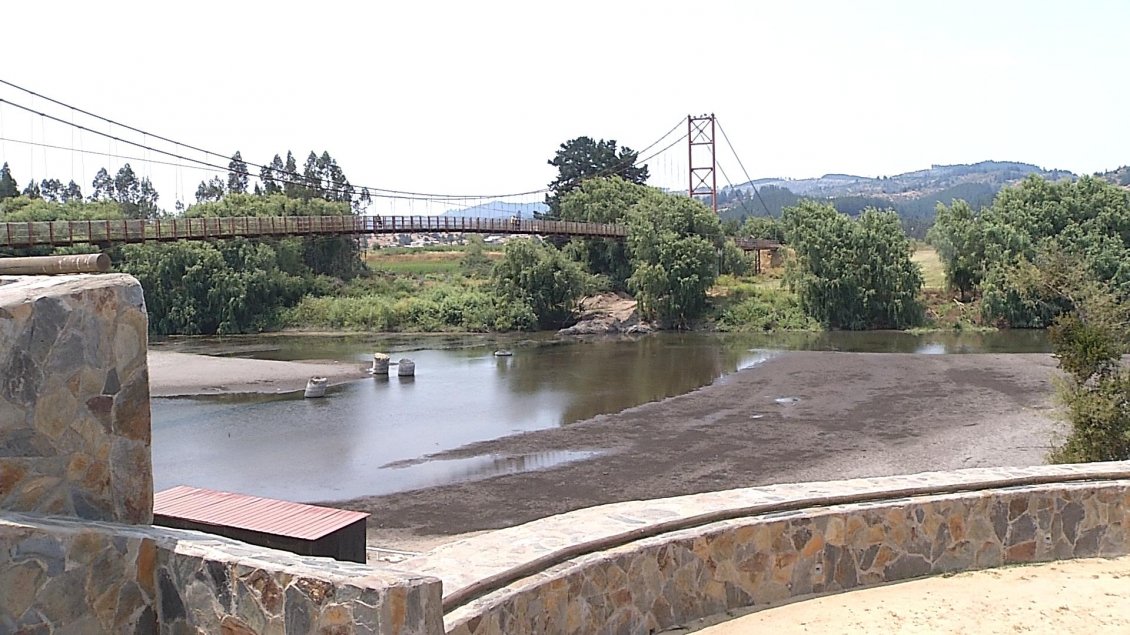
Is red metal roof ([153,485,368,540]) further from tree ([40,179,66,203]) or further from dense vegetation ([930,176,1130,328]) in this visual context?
tree ([40,179,66,203])

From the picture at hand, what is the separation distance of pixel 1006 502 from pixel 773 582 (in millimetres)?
1699

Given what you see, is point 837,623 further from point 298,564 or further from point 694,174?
point 694,174

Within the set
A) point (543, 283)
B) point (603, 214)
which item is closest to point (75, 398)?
point (543, 283)

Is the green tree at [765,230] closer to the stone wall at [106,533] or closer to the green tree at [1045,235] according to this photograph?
the green tree at [1045,235]

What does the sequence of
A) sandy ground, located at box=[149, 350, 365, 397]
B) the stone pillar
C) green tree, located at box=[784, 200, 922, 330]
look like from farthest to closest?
1. green tree, located at box=[784, 200, 922, 330]
2. sandy ground, located at box=[149, 350, 365, 397]
3. the stone pillar

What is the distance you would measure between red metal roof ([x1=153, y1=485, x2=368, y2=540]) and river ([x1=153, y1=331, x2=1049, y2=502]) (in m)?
8.10

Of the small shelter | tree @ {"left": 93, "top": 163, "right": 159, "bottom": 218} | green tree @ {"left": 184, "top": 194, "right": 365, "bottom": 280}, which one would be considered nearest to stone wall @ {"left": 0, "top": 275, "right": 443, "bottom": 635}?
the small shelter

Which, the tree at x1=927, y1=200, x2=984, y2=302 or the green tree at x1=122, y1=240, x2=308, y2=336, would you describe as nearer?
the tree at x1=927, y1=200, x2=984, y2=302

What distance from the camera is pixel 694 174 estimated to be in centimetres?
7294

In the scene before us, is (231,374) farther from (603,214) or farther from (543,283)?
(603,214)

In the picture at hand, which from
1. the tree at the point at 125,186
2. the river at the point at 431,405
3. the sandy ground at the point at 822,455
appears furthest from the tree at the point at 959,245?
the tree at the point at 125,186

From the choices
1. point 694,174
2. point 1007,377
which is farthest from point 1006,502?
point 694,174

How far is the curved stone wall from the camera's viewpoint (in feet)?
16.0

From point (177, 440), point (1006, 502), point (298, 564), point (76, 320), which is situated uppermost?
point (76, 320)
